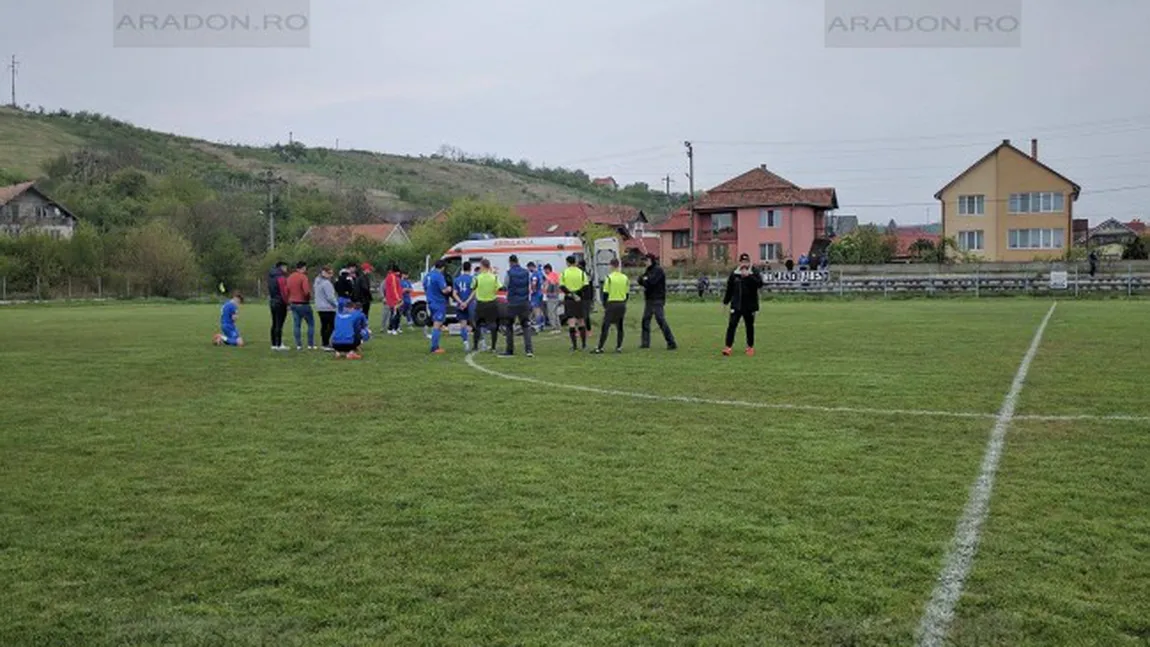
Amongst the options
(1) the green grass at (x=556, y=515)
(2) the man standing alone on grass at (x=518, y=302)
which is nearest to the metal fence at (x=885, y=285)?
(2) the man standing alone on grass at (x=518, y=302)

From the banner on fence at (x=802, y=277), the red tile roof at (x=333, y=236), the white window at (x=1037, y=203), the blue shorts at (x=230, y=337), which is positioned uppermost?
the white window at (x=1037, y=203)

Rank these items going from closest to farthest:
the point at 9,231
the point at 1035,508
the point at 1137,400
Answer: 1. the point at 1035,508
2. the point at 1137,400
3. the point at 9,231

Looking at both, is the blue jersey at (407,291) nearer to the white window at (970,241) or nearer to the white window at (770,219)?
the white window at (770,219)

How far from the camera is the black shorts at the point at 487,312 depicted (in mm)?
17781

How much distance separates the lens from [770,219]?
7475 cm

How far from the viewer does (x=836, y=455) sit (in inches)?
317

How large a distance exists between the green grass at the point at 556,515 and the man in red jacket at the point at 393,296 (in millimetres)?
11736

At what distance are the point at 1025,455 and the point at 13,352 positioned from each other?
18459 millimetres

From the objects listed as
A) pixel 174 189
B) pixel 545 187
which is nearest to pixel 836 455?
pixel 174 189

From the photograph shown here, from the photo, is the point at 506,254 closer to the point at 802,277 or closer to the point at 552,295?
the point at 552,295

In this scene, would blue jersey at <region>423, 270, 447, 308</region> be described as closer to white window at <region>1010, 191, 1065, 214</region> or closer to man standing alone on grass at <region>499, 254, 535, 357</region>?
man standing alone on grass at <region>499, 254, 535, 357</region>

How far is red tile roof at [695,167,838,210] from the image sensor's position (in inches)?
2918

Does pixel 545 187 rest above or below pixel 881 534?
above

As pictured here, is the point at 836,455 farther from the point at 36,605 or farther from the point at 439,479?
the point at 36,605
